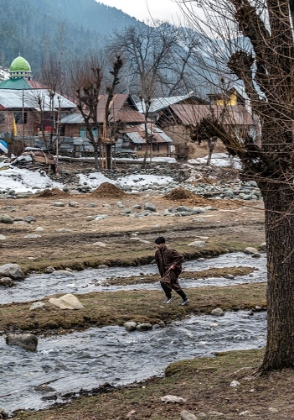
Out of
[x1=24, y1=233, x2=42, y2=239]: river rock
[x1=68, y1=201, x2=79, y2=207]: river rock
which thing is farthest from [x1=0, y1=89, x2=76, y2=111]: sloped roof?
[x1=24, y1=233, x2=42, y2=239]: river rock

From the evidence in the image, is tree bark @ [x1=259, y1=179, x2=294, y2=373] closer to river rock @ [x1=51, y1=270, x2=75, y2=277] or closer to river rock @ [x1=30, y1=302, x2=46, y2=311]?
river rock @ [x1=30, y1=302, x2=46, y2=311]

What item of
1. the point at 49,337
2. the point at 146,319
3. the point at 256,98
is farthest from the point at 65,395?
the point at 256,98

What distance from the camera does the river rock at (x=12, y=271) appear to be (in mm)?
16609

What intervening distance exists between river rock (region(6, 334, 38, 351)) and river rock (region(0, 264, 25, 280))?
4.65 meters

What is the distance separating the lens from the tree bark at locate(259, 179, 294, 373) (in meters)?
8.98

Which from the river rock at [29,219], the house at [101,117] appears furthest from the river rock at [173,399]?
the house at [101,117]

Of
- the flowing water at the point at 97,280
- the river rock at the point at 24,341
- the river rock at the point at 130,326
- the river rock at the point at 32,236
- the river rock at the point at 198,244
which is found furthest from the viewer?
the river rock at the point at 32,236

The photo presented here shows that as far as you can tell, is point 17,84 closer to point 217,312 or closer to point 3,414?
point 217,312

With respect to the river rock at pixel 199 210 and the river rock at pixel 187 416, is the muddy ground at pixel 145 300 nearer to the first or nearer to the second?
the river rock at pixel 187 416

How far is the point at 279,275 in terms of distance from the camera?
920 centimetres

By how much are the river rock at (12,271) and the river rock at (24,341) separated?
465 centimetres

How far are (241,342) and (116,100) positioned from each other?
49381 millimetres

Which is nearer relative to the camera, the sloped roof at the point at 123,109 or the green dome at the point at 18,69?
the sloped roof at the point at 123,109

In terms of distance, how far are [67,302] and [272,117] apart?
709 centimetres
